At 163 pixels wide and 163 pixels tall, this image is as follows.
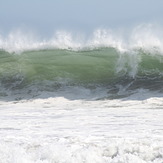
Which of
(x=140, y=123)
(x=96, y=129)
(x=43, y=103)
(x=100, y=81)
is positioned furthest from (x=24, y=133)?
(x=100, y=81)

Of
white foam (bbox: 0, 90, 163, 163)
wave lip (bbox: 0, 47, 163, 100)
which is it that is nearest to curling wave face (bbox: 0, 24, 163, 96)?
wave lip (bbox: 0, 47, 163, 100)

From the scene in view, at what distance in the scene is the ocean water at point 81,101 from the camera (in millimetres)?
5105

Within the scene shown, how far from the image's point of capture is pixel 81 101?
12.0 metres

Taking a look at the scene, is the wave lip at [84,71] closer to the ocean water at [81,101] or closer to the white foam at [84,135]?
the ocean water at [81,101]

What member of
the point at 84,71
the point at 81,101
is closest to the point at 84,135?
the point at 81,101

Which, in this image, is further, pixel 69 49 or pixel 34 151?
pixel 69 49

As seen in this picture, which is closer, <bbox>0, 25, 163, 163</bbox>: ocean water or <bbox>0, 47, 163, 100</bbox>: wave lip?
<bbox>0, 25, 163, 163</bbox>: ocean water

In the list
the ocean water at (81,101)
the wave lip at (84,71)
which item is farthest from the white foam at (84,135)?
the wave lip at (84,71)

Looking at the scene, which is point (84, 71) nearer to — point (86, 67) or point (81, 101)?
point (86, 67)

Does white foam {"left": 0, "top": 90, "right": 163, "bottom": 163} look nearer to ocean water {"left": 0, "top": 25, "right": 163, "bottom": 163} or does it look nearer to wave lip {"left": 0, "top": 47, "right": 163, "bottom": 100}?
ocean water {"left": 0, "top": 25, "right": 163, "bottom": 163}

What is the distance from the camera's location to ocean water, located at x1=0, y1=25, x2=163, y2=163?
5.11 m

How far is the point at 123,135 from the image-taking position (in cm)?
595

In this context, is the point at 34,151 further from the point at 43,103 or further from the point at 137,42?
the point at 137,42

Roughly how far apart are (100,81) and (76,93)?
1.59 m
